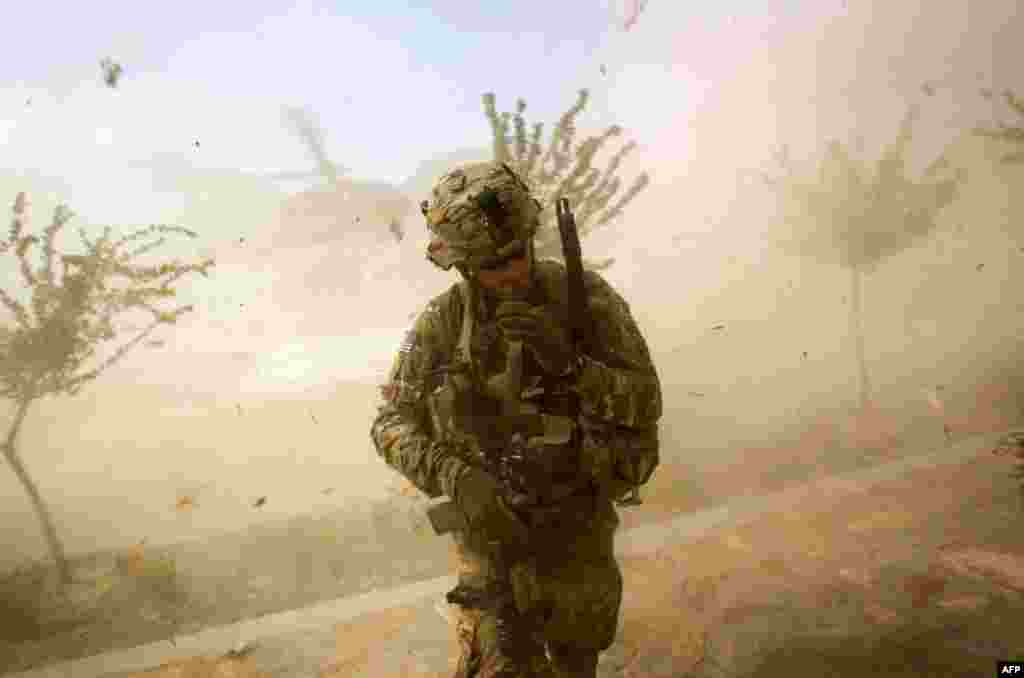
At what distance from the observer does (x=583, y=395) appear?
5.53 feet

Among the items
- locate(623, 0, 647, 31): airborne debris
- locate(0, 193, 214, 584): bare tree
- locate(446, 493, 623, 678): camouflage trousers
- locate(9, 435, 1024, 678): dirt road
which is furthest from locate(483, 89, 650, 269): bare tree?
locate(623, 0, 647, 31): airborne debris

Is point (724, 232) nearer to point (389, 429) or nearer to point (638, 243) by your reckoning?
point (638, 243)

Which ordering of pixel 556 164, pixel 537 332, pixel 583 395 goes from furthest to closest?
1. pixel 556 164
2. pixel 583 395
3. pixel 537 332

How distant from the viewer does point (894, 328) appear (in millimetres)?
15961

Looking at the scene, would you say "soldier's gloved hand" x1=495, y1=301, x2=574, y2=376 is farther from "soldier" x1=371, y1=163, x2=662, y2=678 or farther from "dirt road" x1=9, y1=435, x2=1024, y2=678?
"dirt road" x1=9, y1=435, x2=1024, y2=678

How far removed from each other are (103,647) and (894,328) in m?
17.6

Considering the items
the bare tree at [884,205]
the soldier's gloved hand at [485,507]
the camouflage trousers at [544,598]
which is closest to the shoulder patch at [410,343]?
the soldier's gloved hand at [485,507]

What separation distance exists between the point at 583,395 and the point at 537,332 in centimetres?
28

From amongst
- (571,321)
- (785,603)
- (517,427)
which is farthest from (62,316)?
(785,603)

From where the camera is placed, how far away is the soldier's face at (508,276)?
5.51 ft

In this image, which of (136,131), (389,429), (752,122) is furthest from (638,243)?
(136,131)

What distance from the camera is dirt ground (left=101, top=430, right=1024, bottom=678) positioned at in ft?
9.79

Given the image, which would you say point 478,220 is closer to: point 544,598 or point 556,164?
point 544,598

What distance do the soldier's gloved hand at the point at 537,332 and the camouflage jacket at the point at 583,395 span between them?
14 cm
